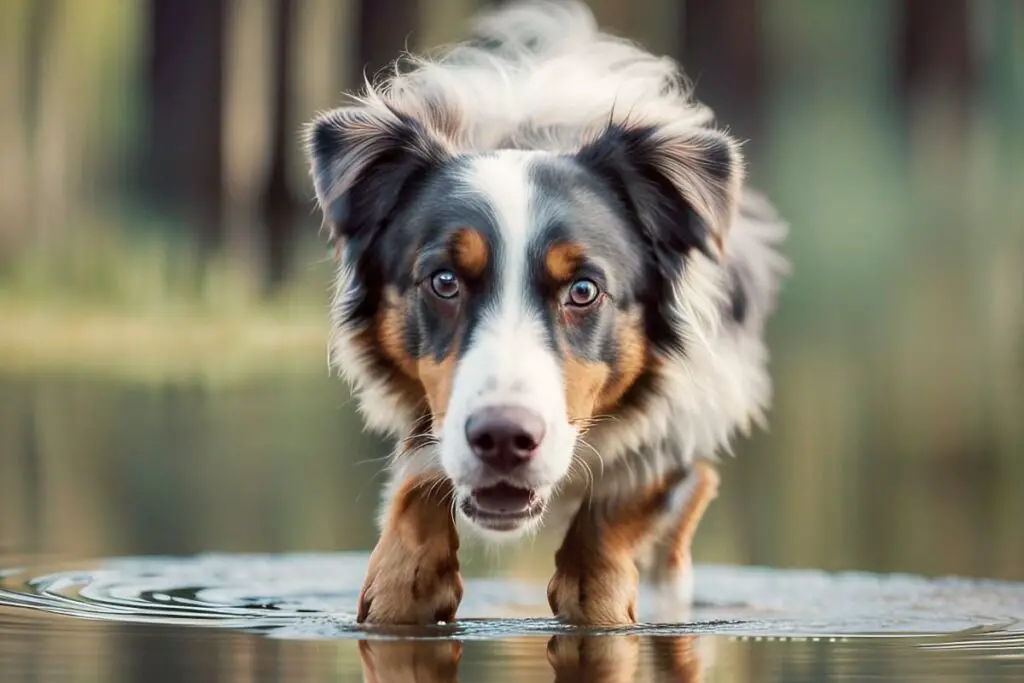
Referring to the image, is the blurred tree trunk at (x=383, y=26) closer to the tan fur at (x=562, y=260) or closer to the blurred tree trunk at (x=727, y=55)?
the blurred tree trunk at (x=727, y=55)

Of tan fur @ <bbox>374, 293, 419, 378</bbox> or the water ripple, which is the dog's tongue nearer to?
the water ripple

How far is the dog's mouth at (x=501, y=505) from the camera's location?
438cm

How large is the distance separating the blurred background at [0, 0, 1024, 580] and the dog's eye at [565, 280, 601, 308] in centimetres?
160

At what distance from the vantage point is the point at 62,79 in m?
16.4

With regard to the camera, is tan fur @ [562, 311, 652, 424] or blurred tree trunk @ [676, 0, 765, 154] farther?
blurred tree trunk @ [676, 0, 765, 154]

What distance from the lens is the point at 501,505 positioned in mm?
4387

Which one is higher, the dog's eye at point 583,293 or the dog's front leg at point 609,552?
the dog's eye at point 583,293

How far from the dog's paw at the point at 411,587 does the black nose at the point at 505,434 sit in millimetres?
499

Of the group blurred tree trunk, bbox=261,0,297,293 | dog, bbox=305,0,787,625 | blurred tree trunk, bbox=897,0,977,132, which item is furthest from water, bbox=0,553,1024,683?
blurred tree trunk, bbox=897,0,977,132

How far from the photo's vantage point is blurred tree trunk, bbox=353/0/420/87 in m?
15.6

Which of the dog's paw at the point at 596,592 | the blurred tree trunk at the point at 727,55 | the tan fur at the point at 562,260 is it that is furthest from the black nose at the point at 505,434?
the blurred tree trunk at the point at 727,55

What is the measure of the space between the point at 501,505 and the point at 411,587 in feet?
1.24

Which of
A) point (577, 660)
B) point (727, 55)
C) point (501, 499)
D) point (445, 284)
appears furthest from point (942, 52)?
point (577, 660)

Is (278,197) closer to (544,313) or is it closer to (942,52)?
(942,52)
